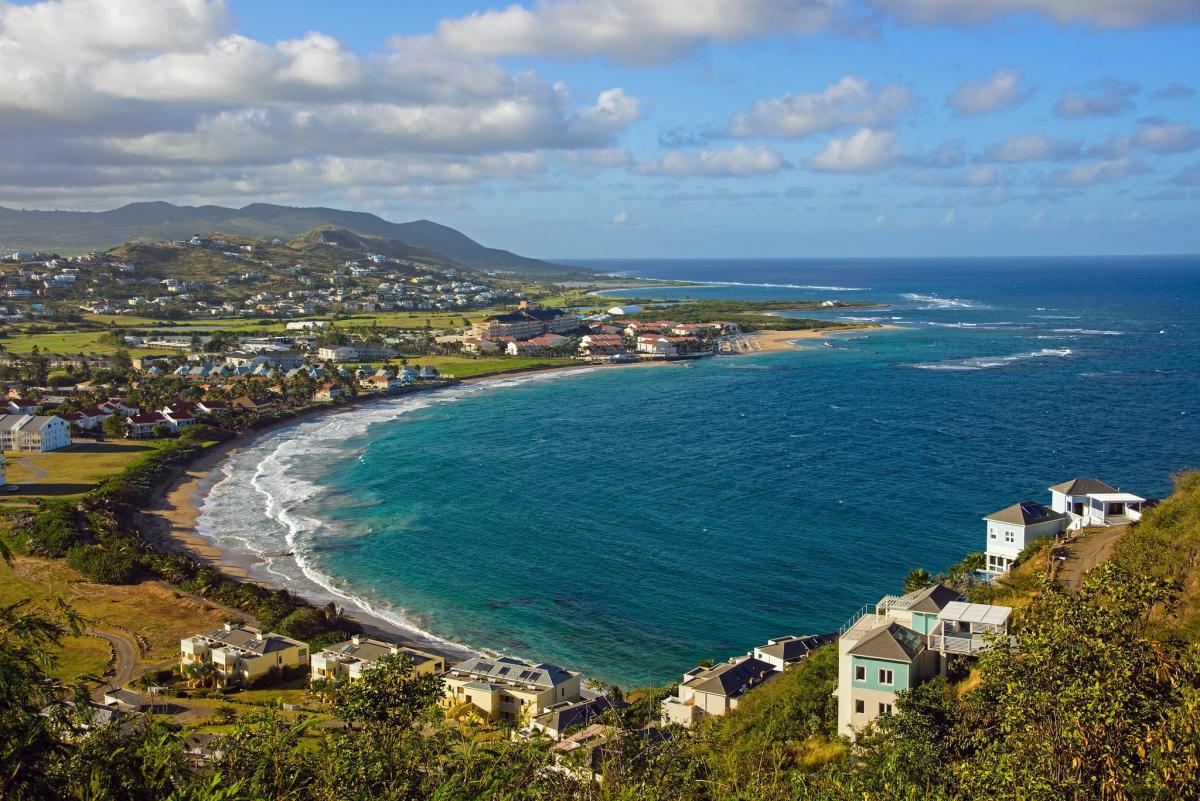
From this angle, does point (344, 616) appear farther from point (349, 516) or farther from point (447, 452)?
point (447, 452)

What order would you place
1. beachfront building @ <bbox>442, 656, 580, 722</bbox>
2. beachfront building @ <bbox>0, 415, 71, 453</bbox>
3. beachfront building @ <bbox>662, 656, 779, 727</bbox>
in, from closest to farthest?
beachfront building @ <bbox>662, 656, 779, 727</bbox>
beachfront building @ <bbox>442, 656, 580, 722</bbox>
beachfront building @ <bbox>0, 415, 71, 453</bbox>

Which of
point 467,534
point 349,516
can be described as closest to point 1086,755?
point 467,534

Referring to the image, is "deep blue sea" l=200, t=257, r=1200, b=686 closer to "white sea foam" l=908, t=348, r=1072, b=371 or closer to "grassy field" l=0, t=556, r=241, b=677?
"white sea foam" l=908, t=348, r=1072, b=371

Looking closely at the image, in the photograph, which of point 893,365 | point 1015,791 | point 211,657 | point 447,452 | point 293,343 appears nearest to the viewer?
point 1015,791

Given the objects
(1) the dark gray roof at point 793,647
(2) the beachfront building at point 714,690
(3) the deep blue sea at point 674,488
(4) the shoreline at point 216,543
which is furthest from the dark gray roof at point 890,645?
(4) the shoreline at point 216,543

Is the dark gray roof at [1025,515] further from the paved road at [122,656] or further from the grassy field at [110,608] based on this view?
the paved road at [122,656]

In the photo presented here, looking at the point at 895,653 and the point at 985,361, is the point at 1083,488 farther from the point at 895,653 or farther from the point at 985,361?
the point at 985,361

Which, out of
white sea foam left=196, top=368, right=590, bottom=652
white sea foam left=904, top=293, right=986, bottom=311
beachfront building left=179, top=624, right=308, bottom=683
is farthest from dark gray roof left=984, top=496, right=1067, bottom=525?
white sea foam left=904, top=293, right=986, bottom=311
